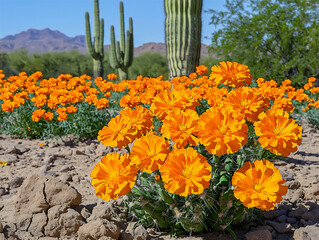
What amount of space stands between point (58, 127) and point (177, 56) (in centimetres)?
394

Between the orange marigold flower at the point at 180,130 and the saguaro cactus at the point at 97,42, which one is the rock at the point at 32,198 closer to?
the orange marigold flower at the point at 180,130

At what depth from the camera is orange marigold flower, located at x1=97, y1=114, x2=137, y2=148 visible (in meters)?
1.93

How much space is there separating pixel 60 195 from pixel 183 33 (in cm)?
622

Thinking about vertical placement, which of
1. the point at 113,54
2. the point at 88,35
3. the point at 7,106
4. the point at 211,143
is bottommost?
the point at 7,106

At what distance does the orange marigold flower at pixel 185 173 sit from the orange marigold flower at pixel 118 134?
0.36 metres

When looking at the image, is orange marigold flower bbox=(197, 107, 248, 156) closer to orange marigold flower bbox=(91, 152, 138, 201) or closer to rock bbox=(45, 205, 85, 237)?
orange marigold flower bbox=(91, 152, 138, 201)

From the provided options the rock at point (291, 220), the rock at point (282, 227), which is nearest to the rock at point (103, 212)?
the rock at point (282, 227)

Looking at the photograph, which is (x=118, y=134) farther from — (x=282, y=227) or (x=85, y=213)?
(x=282, y=227)

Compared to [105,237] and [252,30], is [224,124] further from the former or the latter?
[252,30]

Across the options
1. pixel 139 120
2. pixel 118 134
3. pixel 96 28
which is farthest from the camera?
pixel 96 28

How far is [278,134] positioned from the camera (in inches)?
71.0

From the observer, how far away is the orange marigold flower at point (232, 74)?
7.83ft

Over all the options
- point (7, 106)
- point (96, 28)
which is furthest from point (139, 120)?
point (96, 28)

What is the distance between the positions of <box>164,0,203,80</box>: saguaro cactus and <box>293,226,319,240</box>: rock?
617 cm
